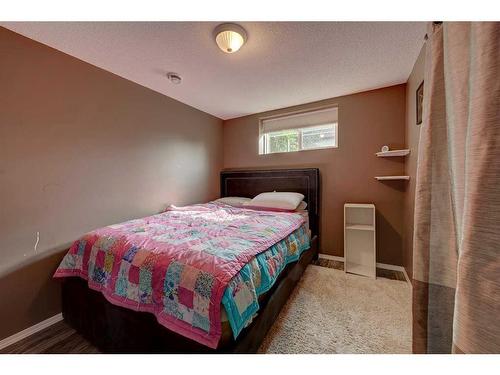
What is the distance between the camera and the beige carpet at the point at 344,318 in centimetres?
133

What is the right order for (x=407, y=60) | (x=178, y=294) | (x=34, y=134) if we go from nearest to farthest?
(x=178, y=294) → (x=34, y=134) → (x=407, y=60)

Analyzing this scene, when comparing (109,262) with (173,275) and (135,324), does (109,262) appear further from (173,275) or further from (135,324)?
(173,275)

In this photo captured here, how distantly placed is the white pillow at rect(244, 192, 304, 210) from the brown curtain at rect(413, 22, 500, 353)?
187cm

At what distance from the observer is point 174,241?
1.35m

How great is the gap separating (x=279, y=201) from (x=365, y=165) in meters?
1.29

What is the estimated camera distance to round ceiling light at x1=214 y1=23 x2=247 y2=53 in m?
1.47

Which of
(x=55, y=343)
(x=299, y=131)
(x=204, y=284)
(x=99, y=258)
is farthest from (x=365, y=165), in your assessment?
(x=55, y=343)

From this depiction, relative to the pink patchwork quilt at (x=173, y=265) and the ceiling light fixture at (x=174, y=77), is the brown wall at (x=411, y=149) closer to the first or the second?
the pink patchwork quilt at (x=173, y=265)

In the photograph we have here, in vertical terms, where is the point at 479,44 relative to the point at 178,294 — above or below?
above

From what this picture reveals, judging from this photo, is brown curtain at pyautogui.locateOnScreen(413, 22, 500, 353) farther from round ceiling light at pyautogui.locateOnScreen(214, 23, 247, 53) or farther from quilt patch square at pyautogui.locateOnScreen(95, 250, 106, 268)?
quilt patch square at pyautogui.locateOnScreen(95, 250, 106, 268)

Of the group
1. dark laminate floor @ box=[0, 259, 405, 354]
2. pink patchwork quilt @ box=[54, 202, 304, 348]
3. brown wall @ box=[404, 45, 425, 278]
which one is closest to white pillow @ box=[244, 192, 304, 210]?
pink patchwork quilt @ box=[54, 202, 304, 348]
